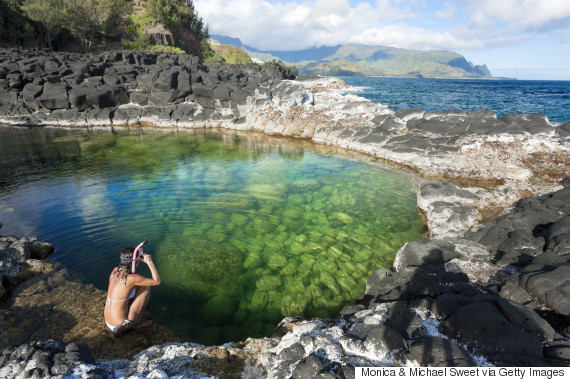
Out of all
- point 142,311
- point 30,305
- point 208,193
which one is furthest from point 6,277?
point 208,193

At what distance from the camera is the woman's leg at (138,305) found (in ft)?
16.2

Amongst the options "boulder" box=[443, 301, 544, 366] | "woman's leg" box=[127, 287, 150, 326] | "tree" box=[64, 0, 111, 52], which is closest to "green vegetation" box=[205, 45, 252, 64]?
"tree" box=[64, 0, 111, 52]

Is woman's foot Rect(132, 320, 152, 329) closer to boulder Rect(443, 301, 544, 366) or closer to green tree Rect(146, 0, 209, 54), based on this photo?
boulder Rect(443, 301, 544, 366)

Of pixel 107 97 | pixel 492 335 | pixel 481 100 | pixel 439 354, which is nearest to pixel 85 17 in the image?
pixel 107 97

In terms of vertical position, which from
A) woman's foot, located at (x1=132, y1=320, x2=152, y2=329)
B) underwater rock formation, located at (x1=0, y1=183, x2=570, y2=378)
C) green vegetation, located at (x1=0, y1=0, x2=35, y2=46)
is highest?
green vegetation, located at (x1=0, y1=0, x2=35, y2=46)

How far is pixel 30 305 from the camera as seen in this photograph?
5.43 meters

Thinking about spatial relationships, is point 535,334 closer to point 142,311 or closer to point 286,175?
point 142,311

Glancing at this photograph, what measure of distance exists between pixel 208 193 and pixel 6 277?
20.2ft

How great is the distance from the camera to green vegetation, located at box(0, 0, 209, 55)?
4438cm

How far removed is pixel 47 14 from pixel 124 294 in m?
59.6

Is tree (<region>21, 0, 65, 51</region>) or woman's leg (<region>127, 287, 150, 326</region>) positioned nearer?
woman's leg (<region>127, 287, 150, 326</region>)

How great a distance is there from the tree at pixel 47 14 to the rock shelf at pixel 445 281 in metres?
50.1

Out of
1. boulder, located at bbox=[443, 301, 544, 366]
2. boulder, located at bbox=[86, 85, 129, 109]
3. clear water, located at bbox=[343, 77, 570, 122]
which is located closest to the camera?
boulder, located at bbox=[443, 301, 544, 366]

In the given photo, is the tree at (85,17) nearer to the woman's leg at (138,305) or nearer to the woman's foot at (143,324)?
the woman's leg at (138,305)
